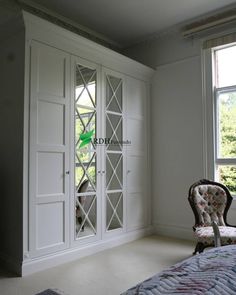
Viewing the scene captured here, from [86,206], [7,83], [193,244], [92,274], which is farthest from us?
[193,244]

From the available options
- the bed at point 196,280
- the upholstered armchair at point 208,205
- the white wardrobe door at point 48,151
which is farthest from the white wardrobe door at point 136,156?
the bed at point 196,280

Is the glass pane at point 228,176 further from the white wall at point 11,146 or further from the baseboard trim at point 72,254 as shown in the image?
the white wall at point 11,146

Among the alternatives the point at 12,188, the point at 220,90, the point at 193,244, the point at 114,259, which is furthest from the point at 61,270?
the point at 220,90

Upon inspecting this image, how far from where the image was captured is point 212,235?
290 centimetres

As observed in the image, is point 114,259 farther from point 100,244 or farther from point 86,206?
point 86,206

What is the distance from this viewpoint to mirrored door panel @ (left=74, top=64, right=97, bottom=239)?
3.34 m

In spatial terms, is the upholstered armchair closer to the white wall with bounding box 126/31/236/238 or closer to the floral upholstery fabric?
the floral upholstery fabric

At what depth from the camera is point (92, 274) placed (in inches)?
109

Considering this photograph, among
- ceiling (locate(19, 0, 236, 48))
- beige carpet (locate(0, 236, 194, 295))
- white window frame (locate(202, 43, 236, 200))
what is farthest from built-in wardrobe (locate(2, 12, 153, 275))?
white window frame (locate(202, 43, 236, 200))

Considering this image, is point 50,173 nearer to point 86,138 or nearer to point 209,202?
point 86,138

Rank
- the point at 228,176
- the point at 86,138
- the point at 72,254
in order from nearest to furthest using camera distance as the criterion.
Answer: the point at 72,254 → the point at 86,138 → the point at 228,176

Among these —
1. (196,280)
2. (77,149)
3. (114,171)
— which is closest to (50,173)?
(77,149)

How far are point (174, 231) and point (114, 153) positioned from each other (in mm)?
1467

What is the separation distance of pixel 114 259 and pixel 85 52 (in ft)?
7.96
